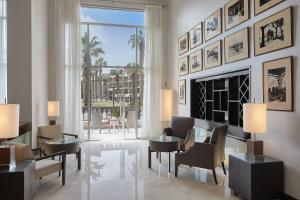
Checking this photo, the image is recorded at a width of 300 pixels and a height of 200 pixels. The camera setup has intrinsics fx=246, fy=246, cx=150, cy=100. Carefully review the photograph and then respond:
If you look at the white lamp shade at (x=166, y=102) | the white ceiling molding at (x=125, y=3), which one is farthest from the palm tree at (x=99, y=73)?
the white lamp shade at (x=166, y=102)

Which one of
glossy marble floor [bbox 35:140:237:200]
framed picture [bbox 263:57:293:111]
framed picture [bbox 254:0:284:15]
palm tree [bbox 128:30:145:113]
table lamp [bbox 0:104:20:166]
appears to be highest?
palm tree [bbox 128:30:145:113]

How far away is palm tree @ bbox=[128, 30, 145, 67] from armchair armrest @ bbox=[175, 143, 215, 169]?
527 cm

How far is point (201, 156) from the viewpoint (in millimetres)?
4516

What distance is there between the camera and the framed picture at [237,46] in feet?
14.7

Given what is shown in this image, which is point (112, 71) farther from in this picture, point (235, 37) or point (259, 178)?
point (259, 178)

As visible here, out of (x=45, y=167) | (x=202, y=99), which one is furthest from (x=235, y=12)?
(x=45, y=167)

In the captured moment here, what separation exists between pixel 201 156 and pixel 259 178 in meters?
1.26

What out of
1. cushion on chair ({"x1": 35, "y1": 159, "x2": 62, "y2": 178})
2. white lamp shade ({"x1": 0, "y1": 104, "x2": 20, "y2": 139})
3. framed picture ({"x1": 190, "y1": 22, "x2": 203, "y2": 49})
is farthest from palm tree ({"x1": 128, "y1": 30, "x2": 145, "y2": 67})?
white lamp shade ({"x1": 0, "y1": 104, "x2": 20, "y2": 139})

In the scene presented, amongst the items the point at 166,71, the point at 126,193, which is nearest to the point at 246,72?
the point at 126,193

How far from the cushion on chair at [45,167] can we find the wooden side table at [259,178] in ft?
9.81

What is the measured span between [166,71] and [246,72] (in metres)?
4.89

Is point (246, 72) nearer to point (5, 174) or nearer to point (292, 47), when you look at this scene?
point (292, 47)

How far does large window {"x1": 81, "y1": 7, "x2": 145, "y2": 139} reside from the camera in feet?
28.8

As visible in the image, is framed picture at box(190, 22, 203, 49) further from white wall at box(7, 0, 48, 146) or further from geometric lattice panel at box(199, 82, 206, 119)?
white wall at box(7, 0, 48, 146)
